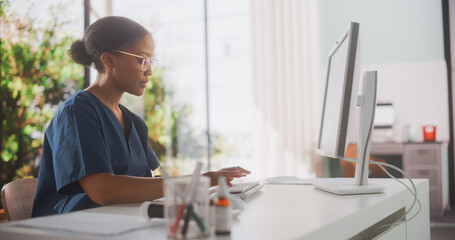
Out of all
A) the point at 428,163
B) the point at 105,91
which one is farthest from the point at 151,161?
the point at 428,163

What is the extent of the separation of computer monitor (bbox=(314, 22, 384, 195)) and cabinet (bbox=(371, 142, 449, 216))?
3015 mm

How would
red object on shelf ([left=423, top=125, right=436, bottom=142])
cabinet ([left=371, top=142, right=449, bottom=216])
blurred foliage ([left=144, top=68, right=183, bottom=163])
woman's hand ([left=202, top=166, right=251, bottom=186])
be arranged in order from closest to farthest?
woman's hand ([left=202, top=166, right=251, bottom=186]), cabinet ([left=371, top=142, right=449, bottom=216]), red object on shelf ([left=423, top=125, right=436, bottom=142]), blurred foliage ([left=144, top=68, right=183, bottom=163])

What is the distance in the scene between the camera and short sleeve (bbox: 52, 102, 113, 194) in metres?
1.17

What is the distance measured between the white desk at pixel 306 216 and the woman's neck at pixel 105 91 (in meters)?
0.54

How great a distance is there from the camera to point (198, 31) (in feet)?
24.2

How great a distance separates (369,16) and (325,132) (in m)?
4.02

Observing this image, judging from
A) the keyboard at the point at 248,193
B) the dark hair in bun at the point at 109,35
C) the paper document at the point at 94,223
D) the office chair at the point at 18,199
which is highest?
the dark hair in bun at the point at 109,35

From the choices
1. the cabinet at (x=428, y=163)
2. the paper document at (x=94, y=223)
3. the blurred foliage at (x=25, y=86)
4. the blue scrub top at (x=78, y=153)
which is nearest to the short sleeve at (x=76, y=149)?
the blue scrub top at (x=78, y=153)

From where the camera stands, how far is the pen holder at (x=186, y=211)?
682mm

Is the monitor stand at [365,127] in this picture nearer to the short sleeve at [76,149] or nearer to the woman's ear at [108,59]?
the short sleeve at [76,149]

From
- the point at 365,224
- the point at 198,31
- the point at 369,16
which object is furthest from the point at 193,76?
the point at 365,224

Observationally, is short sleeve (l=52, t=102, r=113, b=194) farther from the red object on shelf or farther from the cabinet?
the red object on shelf

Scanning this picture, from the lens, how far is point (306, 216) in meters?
0.89

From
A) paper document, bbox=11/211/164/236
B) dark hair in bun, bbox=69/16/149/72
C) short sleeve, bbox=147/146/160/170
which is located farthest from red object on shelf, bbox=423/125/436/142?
paper document, bbox=11/211/164/236
